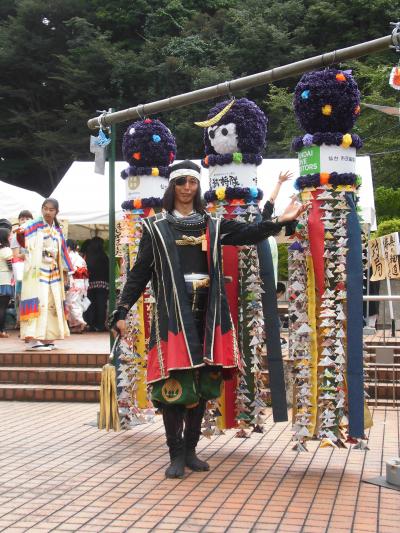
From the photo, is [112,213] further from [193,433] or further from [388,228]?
[388,228]

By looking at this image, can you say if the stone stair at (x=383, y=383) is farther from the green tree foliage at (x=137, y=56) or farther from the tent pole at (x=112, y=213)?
the green tree foliage at (x=137, y=56)

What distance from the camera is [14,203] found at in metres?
15.0

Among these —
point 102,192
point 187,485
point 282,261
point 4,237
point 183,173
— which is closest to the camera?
point 187,485

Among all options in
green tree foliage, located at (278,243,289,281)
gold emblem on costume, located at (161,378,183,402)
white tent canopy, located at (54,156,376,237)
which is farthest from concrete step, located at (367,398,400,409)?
green tree foliage, located at (278,243,289,281)

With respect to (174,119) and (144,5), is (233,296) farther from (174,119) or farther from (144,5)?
(144,5)

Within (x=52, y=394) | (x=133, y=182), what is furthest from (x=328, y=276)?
(x=52, y=394)

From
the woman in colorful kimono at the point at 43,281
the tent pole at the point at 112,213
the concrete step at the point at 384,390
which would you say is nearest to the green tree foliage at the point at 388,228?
the concrete step at the point at 384,390

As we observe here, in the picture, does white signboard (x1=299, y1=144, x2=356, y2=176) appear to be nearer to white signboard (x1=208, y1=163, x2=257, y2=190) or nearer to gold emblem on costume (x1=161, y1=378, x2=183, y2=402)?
white signboard (x1=208, y1=163, x2=257, y2=190)

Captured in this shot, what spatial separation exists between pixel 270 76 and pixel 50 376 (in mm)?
5045

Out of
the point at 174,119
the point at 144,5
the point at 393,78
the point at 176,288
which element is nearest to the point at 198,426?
the point at 176,288

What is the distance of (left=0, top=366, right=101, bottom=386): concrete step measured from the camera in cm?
975

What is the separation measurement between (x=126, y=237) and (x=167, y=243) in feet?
6.47

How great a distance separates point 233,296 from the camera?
21.7 feet

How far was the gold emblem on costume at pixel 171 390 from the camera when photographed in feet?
18.5
